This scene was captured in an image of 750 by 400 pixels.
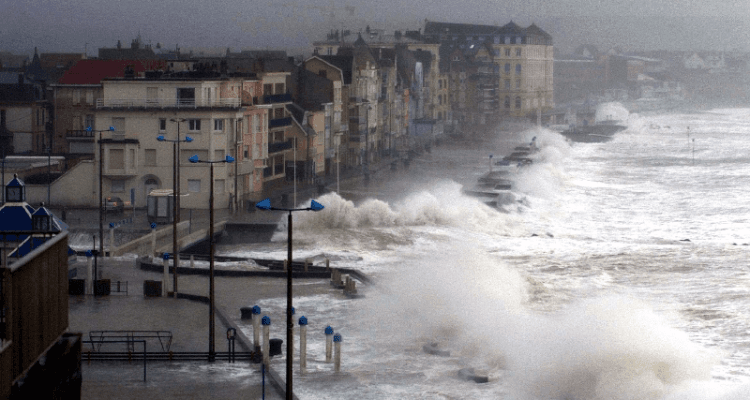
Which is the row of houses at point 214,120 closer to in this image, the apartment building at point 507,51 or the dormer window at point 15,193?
the dormer window at point 15,193

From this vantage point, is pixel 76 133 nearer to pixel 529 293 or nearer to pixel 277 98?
pixel 277 98

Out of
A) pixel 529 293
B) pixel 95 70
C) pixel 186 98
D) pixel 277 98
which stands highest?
pixel 95 70

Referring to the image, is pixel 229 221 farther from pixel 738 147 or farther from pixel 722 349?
pixel 738 147

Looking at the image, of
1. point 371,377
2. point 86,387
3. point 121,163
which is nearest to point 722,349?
point 371,377

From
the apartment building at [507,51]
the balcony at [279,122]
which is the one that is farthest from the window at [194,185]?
the apartment building at [507,51]

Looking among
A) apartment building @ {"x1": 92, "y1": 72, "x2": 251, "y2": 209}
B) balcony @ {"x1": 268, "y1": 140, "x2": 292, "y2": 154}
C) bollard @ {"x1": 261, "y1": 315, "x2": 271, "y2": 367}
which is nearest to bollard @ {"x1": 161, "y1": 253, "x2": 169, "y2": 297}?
bollard @ {"x1": 261, "y1": 315, "x2": 271, "y2": 367}

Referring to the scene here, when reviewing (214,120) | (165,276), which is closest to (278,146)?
(214,120)
